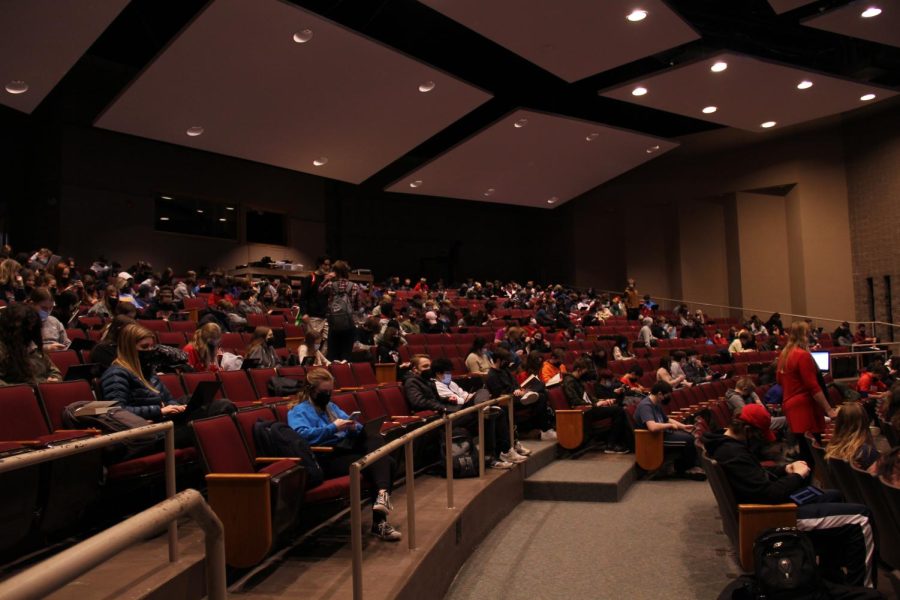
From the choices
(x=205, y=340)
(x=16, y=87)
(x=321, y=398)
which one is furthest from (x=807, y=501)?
(x=16, y=87)

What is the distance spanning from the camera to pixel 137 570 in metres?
2.64

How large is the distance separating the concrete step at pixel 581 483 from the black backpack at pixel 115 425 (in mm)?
3572

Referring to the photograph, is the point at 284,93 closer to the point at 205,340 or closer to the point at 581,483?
the point at 205,340

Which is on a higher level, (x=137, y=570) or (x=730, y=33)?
(x=730, y=33)

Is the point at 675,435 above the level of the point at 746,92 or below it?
below

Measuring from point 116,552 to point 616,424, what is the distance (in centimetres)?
709

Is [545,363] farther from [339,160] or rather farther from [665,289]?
[665,289]

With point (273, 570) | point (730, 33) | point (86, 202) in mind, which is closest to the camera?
point (273, 570)

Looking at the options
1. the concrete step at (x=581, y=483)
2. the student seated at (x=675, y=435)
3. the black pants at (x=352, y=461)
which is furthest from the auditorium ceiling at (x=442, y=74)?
the black pants at (x=352, y=461)

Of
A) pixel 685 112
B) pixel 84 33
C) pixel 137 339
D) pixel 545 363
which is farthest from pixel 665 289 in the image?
pixel 137 339

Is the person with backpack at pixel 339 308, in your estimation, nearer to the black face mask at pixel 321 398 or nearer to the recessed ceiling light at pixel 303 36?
the black face mask at pixel 321 398

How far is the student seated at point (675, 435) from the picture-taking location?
689 centimetres

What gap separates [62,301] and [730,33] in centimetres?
1369

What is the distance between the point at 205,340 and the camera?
18.9 feet
